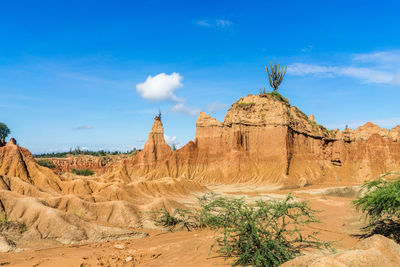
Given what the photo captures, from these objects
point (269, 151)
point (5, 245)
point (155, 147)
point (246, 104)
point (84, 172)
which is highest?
point (246, 104)

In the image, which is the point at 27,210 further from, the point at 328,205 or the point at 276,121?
the point at 276,121

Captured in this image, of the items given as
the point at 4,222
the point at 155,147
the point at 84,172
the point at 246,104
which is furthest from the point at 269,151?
the point at 84,172

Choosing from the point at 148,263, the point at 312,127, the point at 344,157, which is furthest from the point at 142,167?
the point at 148,263

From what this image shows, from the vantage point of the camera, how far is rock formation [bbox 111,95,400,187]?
51406 mm

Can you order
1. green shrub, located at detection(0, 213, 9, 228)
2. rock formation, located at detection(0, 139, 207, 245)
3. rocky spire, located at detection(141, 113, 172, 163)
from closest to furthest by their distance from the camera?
1. green shrub, located at detection(0, 213, 9, 228)
2. rock formation, located at detection(0, 139, 207, 245)
3. rocky spire, located at detection(141, 113, 172, 163)

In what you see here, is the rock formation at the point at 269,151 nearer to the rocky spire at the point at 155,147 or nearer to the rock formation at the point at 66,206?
the rocky spire at the point at 155,147

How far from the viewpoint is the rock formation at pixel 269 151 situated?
51.4 m

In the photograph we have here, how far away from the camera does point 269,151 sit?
181 ft

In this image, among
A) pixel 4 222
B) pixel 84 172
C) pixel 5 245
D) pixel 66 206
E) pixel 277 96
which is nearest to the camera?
pixel 5 245

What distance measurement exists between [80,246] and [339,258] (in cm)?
1292

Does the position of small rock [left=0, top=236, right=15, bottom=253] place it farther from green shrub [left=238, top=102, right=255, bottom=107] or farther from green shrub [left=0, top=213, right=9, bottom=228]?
green shrub [left=238, top=102, right=255, bottom=107]

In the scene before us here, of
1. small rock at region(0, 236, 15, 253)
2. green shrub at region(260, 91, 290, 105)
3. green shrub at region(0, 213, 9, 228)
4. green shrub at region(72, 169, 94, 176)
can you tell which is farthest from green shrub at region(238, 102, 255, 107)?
small rock at region(0, 236, 15, 253)

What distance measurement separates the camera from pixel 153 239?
53.1ft

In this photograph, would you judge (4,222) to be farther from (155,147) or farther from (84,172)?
(84,172)
